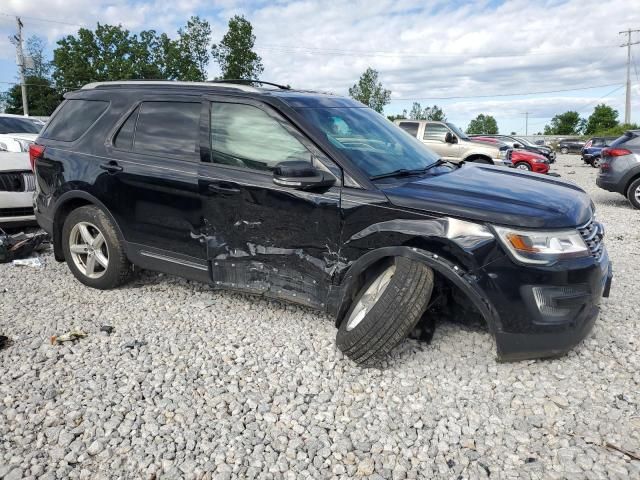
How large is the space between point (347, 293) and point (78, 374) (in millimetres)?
1746

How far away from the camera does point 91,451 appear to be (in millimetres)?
2473

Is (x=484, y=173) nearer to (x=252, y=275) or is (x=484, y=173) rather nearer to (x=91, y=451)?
(x=252, y=275)

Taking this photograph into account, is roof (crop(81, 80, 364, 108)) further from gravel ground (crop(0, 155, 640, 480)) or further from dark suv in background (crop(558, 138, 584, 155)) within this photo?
→ dark suv in background (crop(558, 138, 584, 155))

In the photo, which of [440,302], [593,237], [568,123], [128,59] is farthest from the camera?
[568,123]

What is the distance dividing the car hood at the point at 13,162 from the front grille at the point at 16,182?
2.4 inches

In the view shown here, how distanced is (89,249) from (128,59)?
2343 inches

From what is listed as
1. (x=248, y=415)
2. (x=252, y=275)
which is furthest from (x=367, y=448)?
(x=252, y=275)

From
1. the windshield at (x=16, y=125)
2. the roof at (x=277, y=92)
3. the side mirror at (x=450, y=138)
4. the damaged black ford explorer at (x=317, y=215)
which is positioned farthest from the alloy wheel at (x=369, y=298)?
the side mirror at (x=450, y=138)

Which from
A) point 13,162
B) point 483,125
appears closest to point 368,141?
point 13,162

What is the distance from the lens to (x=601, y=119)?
68.2 m

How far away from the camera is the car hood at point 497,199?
292cm

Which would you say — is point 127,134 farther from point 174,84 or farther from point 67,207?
point 67,207

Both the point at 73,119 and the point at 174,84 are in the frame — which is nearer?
the point at 174,84

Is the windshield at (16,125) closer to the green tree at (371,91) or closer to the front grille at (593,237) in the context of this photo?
the front grille at (593,237)
